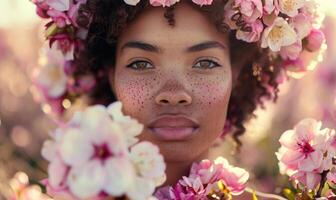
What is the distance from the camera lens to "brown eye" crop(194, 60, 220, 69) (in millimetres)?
2270

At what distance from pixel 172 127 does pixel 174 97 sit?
3.4 inches

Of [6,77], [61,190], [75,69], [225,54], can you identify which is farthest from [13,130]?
[61,190]

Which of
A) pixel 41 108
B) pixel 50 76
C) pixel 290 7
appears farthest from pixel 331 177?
pixel 41 108

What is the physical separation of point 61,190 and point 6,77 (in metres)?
4.05

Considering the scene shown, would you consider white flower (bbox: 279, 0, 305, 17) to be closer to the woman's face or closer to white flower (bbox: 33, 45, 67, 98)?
the woman's face

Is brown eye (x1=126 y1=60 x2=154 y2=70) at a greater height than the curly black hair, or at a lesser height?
lesser

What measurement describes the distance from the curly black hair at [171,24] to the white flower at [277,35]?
9cm

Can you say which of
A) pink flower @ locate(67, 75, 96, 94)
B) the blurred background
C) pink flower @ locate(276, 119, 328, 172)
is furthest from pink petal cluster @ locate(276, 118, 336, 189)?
the blurred background

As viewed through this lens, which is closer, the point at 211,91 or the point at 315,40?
the point at 211,91

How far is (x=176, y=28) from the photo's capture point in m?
2.24

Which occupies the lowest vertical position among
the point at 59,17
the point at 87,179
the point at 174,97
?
the point at 87,179

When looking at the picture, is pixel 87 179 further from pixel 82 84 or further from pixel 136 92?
pixel 82 84

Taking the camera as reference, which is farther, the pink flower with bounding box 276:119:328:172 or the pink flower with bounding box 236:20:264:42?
the pink flower with bounding box 236:20:264:42

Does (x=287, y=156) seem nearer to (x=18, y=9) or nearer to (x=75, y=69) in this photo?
(x=75, y=69)
